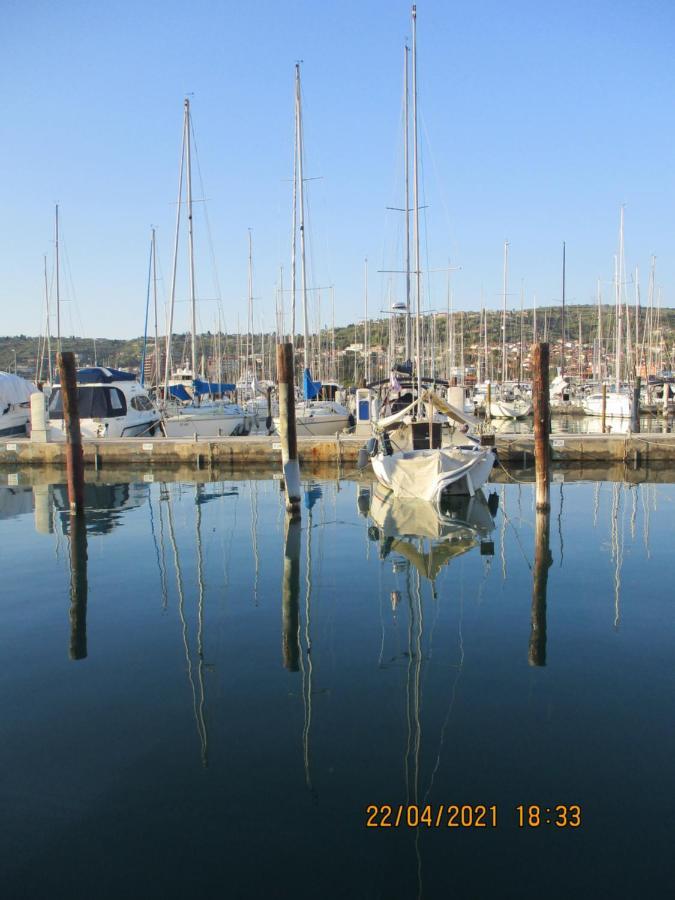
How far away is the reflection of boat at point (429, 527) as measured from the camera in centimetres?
1411

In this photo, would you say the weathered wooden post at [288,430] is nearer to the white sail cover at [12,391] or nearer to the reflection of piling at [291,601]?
the reflection of piling at [291,601]

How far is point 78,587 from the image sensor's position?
1223 centimetres

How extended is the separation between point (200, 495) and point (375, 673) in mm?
13856

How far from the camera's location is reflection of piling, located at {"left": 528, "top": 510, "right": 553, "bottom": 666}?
909 cm

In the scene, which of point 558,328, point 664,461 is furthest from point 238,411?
point 558,328

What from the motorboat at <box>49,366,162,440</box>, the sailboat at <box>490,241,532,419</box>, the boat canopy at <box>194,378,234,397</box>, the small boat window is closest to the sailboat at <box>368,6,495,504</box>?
the motorboat at <box>49,366,162,440</box>

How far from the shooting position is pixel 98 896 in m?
4.85

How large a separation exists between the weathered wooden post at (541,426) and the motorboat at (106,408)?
715 inches

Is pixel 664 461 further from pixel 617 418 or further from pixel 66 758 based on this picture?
pixel 66 758

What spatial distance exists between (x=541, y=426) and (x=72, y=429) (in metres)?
10.9

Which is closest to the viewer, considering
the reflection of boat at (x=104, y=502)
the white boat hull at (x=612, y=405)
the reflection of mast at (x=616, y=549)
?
the reflection of mast at (x=616, y=549)
